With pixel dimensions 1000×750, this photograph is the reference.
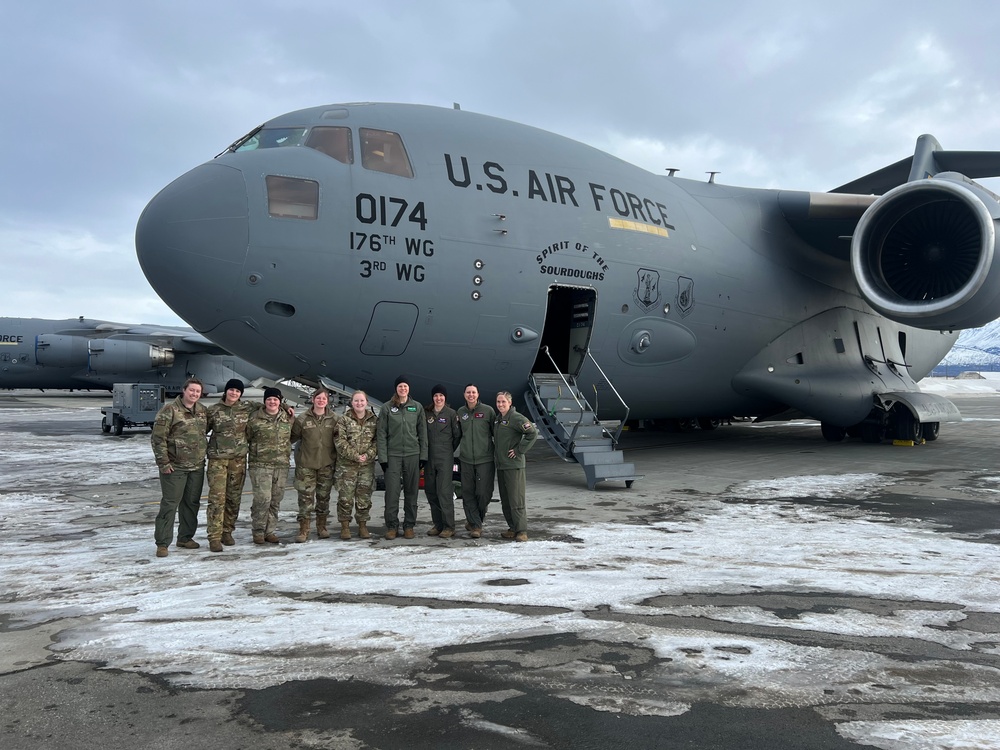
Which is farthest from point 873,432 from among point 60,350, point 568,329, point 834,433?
point 60,350

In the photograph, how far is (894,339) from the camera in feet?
49.9

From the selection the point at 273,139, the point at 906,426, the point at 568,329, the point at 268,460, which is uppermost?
the point at 273,139

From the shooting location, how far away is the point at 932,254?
1212 cm

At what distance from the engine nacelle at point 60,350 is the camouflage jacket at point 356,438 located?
94.2ft

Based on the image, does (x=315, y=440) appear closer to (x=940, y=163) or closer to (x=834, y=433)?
(x=834, y=433)

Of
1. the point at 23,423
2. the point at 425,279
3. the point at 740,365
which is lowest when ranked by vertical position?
the point at 23,423

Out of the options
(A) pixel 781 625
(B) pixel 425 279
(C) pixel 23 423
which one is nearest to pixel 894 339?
(B) pixel 425 279

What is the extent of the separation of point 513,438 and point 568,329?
4.15m

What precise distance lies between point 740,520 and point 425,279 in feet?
13.4

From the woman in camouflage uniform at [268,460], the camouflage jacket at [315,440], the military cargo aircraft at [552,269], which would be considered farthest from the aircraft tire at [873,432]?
the woman in camouflage uniform at [268,460]

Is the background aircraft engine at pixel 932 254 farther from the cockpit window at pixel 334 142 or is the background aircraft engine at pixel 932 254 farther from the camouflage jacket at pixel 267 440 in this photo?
the camouflage jacket at pixel 267 440

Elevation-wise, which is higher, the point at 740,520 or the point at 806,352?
the point at 806,352

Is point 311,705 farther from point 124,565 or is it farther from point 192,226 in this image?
point 192,226

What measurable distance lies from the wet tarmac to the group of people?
291 millimetres
